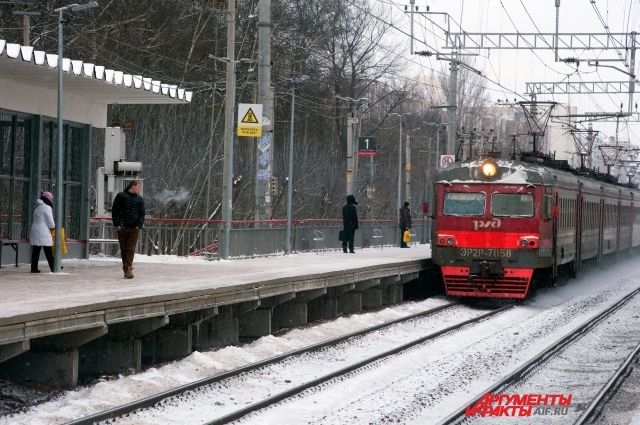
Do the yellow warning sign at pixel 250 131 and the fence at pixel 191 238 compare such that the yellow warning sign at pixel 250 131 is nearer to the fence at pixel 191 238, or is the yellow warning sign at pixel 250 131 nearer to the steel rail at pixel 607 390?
the fence at pixel 191 238

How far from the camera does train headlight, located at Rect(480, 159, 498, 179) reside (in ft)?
87.3

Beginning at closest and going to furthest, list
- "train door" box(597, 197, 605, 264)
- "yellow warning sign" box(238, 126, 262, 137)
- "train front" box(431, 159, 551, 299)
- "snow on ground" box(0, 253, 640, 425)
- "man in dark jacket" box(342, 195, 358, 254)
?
"snow on ground" box(0, 253, 640, 425) → "train front" box(431, 159, 551, 299) → "yellow warning sign" box(238, 126, 262, 137) → "train door" box(597, 197, 605, 264) → "man in dark jacket" box(342, 195, 358, 254)

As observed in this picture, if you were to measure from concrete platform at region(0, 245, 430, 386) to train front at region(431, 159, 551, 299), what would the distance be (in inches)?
55.4

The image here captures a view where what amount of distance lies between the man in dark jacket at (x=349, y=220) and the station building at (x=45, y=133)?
36.3 feet

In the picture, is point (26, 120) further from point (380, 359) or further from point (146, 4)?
point (146, 4)

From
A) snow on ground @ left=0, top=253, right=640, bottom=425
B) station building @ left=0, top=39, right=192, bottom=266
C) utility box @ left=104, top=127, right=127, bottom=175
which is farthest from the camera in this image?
utility box @ left=104, top=127, right=127, bottom=175

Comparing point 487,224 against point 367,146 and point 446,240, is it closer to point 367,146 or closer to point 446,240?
point 446,240

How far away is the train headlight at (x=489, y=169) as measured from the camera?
26609 mm

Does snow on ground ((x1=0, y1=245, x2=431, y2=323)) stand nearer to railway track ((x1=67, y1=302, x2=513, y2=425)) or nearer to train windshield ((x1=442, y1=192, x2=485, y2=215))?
railway track ((x1=67, y1=302, x2=513, y2=425))

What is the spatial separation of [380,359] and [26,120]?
9.54 metres

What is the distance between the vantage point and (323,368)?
16.3 metres

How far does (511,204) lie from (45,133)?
9.69 m

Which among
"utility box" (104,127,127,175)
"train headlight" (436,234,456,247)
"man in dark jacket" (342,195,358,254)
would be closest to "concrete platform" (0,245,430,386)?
"train headlight" (436,234,456,247)

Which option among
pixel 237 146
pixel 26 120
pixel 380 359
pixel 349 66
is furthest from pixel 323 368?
pixel 349 66
